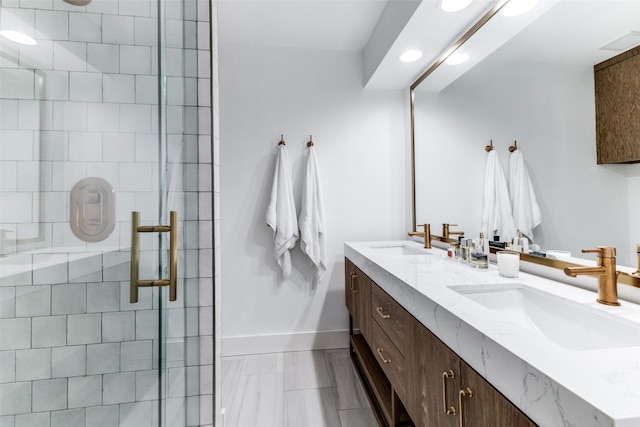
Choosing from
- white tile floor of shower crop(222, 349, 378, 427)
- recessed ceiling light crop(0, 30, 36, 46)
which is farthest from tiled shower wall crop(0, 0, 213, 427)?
white tile floor of shower crop(222, 349, 378, 427)

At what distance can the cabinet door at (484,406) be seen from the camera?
1.95ft

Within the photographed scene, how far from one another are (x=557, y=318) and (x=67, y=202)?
53.8 inches

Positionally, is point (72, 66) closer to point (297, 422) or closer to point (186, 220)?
point (186, 220)

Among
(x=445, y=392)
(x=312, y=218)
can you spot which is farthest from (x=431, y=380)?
(x=312, y=218)

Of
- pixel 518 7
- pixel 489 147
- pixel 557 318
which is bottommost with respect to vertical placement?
pixel 557 318

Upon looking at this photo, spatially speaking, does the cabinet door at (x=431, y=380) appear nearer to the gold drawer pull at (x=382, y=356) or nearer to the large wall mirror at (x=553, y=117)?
the gold drawer pull at (x=382, y=356)

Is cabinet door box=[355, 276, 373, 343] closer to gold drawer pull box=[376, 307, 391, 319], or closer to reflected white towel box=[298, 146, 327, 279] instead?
gold drawer pull box=[376, 307, 391, 319]

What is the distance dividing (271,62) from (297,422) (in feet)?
8.07

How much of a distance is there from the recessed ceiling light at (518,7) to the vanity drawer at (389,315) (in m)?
1.38

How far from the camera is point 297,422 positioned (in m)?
1.61

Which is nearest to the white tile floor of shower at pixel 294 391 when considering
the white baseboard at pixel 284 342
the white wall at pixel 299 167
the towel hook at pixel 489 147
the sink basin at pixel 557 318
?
the white baseboard at pixel 284 342

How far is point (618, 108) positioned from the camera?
0.97 m

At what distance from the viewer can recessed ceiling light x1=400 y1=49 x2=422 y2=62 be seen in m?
1.96

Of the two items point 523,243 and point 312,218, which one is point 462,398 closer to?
point 523,243
